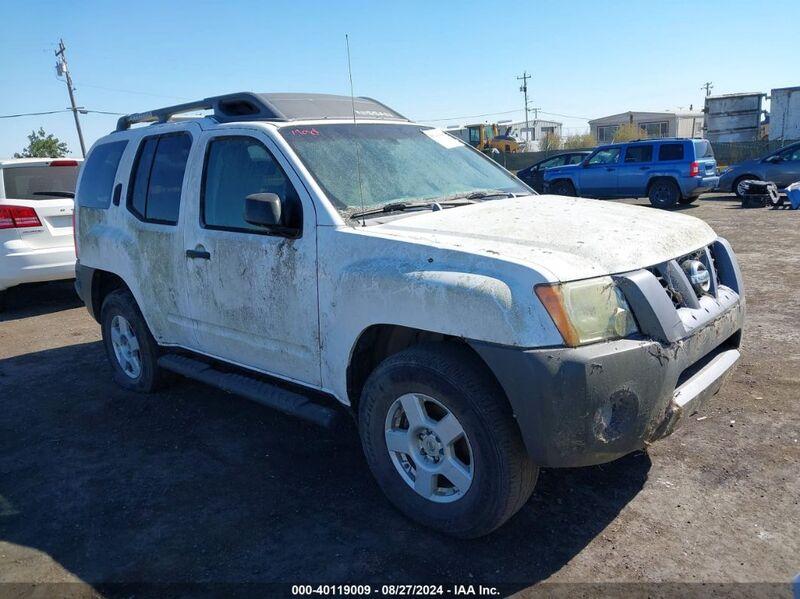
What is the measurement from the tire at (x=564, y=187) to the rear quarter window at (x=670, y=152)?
2705 millimetres

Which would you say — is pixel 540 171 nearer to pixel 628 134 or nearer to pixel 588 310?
pixel 588 310

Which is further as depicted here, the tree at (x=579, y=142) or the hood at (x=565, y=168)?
the tree at (x=579, y=142)

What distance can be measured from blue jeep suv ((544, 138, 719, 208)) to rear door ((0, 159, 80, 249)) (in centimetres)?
1396

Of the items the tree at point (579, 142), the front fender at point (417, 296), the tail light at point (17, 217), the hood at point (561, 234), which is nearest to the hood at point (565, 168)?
the tail light at point (17, 217)

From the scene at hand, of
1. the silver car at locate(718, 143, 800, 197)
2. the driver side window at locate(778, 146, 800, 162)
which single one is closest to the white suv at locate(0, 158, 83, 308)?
the silver car at locate(718, 143, 800, 197)

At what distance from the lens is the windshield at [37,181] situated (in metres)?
7.99

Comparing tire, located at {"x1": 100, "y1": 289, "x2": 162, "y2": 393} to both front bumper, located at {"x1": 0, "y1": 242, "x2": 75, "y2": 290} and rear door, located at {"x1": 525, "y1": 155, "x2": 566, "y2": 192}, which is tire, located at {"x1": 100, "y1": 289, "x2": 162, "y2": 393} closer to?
front bumper, located at {"x1": 0, "y1": 242, "x2": 75, "y2": 290}

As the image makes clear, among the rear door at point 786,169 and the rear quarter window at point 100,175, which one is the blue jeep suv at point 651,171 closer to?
the rear door at point 786,169

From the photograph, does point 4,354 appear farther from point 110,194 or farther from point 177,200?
point 177,200

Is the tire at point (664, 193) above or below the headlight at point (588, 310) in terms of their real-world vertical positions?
below

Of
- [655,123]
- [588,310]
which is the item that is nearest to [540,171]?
[588,310]

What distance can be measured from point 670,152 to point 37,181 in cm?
1455

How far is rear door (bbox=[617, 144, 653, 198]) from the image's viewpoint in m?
17.2

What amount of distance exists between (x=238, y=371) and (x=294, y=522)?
131 centimetres
